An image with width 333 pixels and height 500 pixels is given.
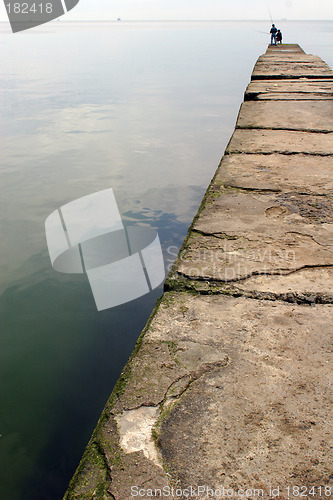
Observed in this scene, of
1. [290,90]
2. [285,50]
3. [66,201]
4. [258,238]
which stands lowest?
[66,201]

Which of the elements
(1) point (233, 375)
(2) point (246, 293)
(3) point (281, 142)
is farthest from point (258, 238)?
(3) point (281, 142)

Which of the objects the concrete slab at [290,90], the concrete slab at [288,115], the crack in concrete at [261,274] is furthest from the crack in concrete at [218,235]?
the concrete slab at [290,90]

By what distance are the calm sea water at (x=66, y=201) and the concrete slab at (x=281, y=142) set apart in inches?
50.1

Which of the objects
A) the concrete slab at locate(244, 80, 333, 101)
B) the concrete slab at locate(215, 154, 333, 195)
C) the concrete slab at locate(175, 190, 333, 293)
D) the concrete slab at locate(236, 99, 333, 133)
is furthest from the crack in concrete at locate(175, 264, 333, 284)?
the concrete slab at locate(244, 80, 333, 101)

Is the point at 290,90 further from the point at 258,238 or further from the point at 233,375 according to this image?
the point at 233,375

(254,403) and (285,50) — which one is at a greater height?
(254,403)

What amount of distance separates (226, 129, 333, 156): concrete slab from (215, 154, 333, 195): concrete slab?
0.28 ft

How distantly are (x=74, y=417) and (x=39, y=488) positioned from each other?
15.4 inches

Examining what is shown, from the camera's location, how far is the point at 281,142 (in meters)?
2.45

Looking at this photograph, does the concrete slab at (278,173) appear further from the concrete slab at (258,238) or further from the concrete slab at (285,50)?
the concrete slab at (285,50)

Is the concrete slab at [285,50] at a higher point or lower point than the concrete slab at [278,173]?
lower

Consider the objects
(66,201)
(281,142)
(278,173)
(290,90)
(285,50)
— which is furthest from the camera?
(285,50)

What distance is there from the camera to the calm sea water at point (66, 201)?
6.44 feet

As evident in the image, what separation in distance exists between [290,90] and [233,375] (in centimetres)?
Result: 360
